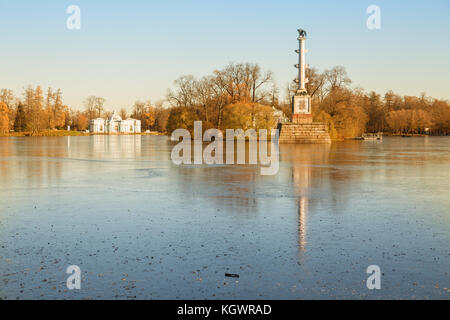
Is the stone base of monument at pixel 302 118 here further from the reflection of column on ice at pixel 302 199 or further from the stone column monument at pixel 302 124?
the reflection of column on ice at pixel 302 199

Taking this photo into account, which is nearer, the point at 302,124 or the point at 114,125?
the point at 302,124

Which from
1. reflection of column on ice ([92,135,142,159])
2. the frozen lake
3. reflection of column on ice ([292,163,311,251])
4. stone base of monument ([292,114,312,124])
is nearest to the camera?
the frozen lake

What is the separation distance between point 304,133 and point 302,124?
1.32 m

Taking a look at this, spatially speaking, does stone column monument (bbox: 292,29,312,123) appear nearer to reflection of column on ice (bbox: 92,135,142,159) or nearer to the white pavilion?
reflection of column on ice (bbox: 92,135,142,159)

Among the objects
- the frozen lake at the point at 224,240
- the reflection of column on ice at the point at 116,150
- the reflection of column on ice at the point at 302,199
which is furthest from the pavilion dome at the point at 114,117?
the frozen lake at the point at 224,240

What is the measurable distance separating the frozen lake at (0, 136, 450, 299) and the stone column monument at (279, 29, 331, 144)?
46.9 metres

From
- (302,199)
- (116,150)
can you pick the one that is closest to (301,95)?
(116,150)

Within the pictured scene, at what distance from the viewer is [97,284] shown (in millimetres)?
5430

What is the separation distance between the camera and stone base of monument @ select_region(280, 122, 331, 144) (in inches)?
2409

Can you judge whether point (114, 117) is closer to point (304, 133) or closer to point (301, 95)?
point (301, 95)

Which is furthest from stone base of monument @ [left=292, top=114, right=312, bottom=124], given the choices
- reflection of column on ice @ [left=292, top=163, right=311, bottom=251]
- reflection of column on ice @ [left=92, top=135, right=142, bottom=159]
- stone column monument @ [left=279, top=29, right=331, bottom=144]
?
reflection of column on ice @ [left=292, top=163, right=311, bottom=251]

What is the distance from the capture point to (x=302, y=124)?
6200 cm
